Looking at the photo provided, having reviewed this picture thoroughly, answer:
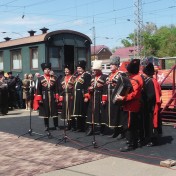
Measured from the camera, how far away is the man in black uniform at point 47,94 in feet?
31.0

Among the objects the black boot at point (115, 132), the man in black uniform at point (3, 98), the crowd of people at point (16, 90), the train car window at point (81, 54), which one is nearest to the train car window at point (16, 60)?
the crowd of people at point (16, 90)

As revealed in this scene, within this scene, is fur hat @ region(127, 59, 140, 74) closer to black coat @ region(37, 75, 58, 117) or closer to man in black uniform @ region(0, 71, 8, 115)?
black coat @ region(37, 75, 58, 117)

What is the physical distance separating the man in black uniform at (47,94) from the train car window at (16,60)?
8.03 meters

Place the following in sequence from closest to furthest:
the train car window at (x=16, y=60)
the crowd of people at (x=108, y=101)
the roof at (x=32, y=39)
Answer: the crowd of people at (x=108, y=101)
the roof at (x=32, y=39)
the train car window at (x=16, y=60)

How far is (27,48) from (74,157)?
1046 centimetres

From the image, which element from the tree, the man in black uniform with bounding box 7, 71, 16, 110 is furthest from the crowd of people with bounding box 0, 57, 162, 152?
the tree

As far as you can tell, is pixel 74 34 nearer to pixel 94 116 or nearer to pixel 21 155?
pixel 94 116

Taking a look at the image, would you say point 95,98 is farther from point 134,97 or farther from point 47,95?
point 134,97

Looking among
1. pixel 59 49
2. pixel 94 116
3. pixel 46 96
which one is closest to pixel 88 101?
pixel 94 116

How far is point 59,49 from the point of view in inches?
643

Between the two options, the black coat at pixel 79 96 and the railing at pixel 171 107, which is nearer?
the black coat at pixel 79 96

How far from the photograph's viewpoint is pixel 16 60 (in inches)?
690

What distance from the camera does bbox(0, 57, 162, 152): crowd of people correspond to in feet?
23.6

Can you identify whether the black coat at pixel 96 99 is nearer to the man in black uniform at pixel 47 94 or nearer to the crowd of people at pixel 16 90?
the man in black uniform at pixel 47 94
